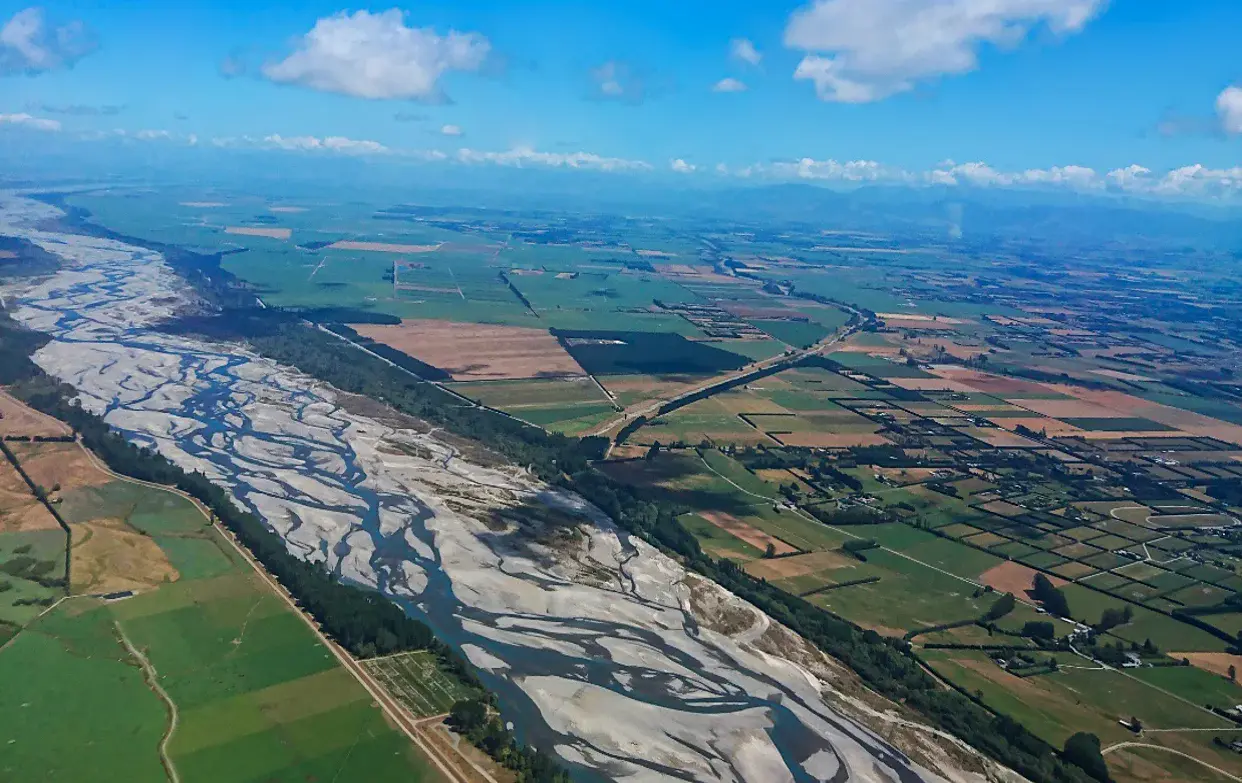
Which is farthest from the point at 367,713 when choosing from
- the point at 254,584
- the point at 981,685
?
the point at 981,685

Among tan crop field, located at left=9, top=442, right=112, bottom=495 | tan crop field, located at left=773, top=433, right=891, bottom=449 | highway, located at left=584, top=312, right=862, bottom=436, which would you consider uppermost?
tan crop field, located at left=9, top=442, right=112, bottom=495

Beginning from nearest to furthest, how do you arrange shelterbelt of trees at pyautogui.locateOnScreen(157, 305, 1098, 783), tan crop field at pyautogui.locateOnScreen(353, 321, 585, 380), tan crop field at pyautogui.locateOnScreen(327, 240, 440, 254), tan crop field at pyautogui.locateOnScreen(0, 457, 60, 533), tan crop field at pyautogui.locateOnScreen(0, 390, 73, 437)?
shelterbelt of trees at pyautogui.locateOnScreen(157, 305, 1098, 783) → tan crop field at pyautogui.locateOnScreen(0, 457, 60, 533) → tan crop field at pyautogui.locateOnScreen(0, 390, 73, 437) → tan crop field at pyautogui.locateOnScreen(353, 321, 585, 380) → tan crop field at pyautogui.locateOnScreen(327, 240, 440, 254)

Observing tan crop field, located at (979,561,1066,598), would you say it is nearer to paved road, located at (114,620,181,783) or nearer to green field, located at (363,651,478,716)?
green field, located at (363,651,478,716)

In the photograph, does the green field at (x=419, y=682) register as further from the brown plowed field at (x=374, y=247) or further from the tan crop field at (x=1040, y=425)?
the brown plowed field at (x=374, y=247)

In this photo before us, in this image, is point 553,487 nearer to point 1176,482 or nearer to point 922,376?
point 1176,482

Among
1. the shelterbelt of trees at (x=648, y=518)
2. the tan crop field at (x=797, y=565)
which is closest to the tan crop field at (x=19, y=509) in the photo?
the shelterbelt of trees at (x=648, y=518)

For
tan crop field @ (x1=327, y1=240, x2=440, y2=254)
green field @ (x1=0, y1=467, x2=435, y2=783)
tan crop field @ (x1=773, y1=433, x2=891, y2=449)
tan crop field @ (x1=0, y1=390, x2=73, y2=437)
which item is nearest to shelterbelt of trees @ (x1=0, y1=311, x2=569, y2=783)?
tan crop field @ (x1=0, y1=390, x2=73, y2=437)
